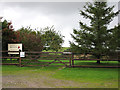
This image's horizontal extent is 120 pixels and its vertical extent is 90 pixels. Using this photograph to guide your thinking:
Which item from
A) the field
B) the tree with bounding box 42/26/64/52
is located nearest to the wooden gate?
the field

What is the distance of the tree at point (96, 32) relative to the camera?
45.6 ft

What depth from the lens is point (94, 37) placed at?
560 inches

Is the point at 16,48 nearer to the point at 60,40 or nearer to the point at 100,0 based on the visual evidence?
the point at 100,0

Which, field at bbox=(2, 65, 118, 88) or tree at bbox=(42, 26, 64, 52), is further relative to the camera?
tree at bbox=(42, 26, 64, 52)

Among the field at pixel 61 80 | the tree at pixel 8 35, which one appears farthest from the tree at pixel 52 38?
the field at pixel 61 80

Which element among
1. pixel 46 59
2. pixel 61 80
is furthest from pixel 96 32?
pixel 61 80

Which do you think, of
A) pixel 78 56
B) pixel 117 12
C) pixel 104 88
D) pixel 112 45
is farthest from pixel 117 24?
pixel 104 88

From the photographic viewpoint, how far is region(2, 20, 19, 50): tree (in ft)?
55.2

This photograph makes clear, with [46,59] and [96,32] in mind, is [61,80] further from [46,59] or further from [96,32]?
[96,32]

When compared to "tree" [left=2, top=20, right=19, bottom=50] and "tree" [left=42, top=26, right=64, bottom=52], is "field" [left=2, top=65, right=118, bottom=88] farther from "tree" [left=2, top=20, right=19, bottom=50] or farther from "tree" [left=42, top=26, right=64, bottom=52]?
"tree" [left=42, top=26, right=64, bottom=52]

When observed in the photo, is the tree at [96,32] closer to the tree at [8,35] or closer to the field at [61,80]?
the field at [61,80]

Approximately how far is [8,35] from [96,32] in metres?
9.27

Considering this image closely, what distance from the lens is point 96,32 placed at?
14.3 meters

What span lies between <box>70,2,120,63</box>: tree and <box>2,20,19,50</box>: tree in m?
6.65
